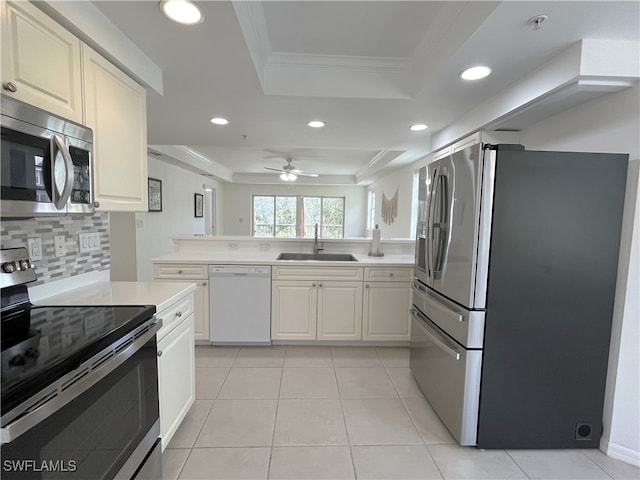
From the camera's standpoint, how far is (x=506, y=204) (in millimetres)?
1677

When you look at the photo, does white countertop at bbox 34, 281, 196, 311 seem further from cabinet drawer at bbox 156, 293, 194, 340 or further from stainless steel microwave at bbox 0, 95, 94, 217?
stainless steel microwave at bbox 0, 95, 94, 217

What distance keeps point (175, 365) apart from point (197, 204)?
5878mm

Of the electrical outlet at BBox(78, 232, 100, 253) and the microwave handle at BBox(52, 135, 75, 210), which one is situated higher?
the microwave handle at BBox(52, 135, 75, 210)

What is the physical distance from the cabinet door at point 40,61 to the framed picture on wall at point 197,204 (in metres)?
5.86

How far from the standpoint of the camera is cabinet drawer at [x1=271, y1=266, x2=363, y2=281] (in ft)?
10.1

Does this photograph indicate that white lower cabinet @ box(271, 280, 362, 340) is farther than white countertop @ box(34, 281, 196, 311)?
Yes

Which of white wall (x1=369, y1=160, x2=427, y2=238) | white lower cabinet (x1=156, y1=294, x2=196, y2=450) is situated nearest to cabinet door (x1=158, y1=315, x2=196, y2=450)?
white lower cabinet (x1=156, y1=294, x2=196, y2=450)

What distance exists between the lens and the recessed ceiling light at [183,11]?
4.32 feet

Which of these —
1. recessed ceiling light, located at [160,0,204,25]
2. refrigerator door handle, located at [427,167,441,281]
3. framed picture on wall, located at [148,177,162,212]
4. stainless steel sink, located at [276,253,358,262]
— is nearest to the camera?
recessed ceiling light, located at [160,0,204,25]

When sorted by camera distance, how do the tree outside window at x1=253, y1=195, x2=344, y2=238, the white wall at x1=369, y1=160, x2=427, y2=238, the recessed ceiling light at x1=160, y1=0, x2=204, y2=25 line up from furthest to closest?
the tree outside window at x1=253, y1=195, x2=344, y2=238 → the white wall at x1=369, y1=160, x2=427, y2=238 → the recessed ceiling light at x1=160, y1=0, x2=204, y2=25

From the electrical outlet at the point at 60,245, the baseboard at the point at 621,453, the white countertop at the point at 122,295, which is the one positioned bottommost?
the baseboard at the point at 621,453

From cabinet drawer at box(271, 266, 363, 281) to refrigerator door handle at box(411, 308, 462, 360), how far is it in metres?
0.78

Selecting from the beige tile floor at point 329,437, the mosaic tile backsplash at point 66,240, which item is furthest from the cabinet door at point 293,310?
the mosaic tile backsplash at point 66,240

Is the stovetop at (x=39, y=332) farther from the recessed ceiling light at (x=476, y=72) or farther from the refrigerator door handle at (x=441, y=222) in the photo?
the recessed ceiling light at (x=476, y=72)
